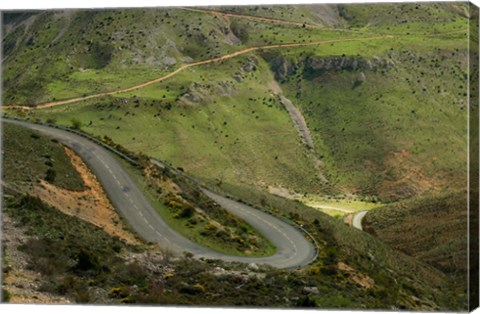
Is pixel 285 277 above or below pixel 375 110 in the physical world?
below

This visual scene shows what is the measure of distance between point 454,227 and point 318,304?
19926 mm

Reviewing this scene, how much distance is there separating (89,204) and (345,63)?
9658 centimetres

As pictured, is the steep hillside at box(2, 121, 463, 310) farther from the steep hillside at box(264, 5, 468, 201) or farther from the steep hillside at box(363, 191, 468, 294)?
the steep hillside at box(264, 5, 468, 201)

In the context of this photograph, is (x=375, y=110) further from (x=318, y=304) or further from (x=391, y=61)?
(x=318, y=304)

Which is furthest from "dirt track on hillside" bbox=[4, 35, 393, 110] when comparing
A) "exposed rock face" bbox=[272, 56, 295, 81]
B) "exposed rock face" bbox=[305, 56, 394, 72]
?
"exposed rock face" bbox=[305, 56, 394, 72]

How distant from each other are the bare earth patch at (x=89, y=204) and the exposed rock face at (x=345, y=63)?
92516mm

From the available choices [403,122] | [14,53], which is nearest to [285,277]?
[403,122]

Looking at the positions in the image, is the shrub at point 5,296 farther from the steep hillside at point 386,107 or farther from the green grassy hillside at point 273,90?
the steep hillside at point 386,107

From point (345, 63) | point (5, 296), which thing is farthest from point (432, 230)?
point (345, 63)

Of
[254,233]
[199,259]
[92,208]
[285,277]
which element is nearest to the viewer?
[285,277]

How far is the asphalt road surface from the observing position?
4628 centimetres

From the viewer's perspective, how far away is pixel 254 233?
2047 inches

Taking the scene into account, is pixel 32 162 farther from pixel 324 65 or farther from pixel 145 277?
pixel 324 65

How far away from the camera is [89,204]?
158ft
